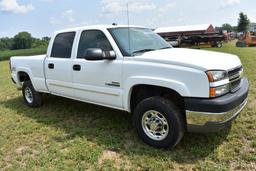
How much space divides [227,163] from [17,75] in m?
5.41

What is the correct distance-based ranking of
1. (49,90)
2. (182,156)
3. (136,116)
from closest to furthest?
(182,156), (136,116), (49,90)

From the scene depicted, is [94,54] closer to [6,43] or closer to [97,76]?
[97,76]

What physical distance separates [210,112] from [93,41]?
7.99 feet

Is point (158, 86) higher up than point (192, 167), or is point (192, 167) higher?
point (158, 86)

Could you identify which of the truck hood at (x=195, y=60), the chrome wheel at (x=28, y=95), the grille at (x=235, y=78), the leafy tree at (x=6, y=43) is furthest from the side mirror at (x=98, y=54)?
the leafy tree at (x=6, y=43)

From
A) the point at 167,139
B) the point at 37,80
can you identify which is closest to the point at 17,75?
the point at 37,80

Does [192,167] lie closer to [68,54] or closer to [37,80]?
[68,54]

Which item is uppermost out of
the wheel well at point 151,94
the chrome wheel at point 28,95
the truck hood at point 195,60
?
the truck hood at point 195,60

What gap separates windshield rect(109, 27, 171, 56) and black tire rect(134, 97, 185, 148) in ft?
2.82

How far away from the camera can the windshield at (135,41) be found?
13.7ft

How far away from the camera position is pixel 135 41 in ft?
14.5

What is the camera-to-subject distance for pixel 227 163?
337cm

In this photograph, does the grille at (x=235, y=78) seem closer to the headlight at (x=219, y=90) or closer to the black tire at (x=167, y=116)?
the headlight at (x=219, y=90)

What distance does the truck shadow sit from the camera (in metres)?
3.69
